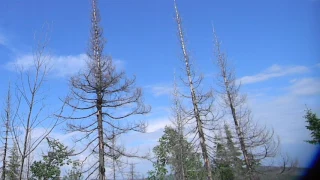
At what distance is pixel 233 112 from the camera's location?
61.2ft

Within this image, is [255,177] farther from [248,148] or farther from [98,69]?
[98,69]

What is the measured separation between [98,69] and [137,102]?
2.41 metres

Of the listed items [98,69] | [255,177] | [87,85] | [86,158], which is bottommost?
A: [255,177]

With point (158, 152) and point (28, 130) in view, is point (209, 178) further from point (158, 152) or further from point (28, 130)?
point (158, 152)

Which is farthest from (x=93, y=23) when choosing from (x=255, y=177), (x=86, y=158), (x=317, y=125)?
(x=317, y=125)

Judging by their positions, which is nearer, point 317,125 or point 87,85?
point 87,85

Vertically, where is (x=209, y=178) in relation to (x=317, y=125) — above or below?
below

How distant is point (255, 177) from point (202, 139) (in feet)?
15.3

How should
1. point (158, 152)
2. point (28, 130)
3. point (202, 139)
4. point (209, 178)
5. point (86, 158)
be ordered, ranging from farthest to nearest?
point (158, 152) < point (202, 139) < point (209, 178) < point (86, 158) < point (28, 130)

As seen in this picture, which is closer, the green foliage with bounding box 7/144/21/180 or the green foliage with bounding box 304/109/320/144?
the green foliage with bounding box 7/144/21/180

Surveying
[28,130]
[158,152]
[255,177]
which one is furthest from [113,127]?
[158,152]

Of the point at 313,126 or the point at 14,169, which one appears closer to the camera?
the point at 14,169

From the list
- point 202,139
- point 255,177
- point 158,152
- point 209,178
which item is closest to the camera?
point 209,178

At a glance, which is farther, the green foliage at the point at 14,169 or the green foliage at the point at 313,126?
the green foliage at the point at 313,126
